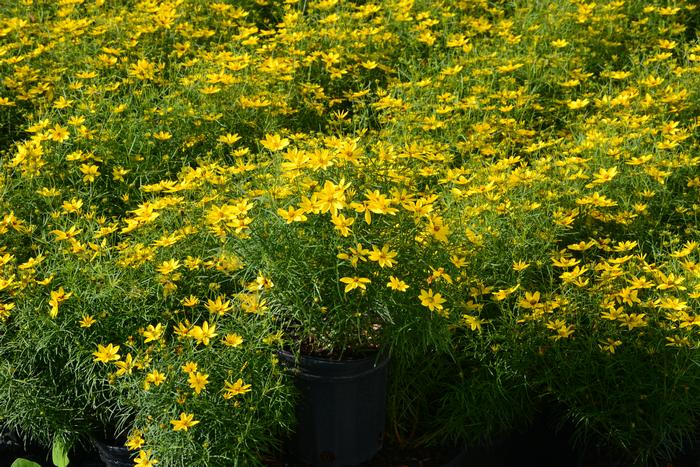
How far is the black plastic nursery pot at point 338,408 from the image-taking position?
9.50ft

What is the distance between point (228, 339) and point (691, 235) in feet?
6.51

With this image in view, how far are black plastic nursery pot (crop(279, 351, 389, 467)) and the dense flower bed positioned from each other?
8 centimetres

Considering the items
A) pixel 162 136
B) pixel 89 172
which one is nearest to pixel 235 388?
pixel 89 172

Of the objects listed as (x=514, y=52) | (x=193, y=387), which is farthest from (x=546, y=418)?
(x=514, y=52)

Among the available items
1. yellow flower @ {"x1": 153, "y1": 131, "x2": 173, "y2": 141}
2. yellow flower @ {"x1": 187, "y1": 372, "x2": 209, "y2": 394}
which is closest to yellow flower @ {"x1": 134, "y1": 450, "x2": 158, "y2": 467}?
yellow flower @ {"x1": 187, "y1": 372, "x2": 209, "y2": 394}

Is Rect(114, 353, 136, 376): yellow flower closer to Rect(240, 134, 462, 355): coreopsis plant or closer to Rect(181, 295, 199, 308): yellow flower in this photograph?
Rect(181, 295, 199, 308): yellow flower

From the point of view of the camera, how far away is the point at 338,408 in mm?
2951

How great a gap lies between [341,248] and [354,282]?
0.37 feet

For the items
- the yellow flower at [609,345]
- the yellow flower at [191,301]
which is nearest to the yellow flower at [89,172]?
the yellow flower at [191,301]

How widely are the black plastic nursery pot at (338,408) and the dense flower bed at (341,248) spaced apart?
8cm

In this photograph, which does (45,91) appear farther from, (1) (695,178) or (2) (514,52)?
(1) (695,178)

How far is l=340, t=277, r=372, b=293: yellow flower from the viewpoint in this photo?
2633 mm

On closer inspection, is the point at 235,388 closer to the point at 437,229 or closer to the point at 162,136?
the point at 437,229

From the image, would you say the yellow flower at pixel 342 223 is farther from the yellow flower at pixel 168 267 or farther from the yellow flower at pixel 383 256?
the yellow flower at pixel 168 267
